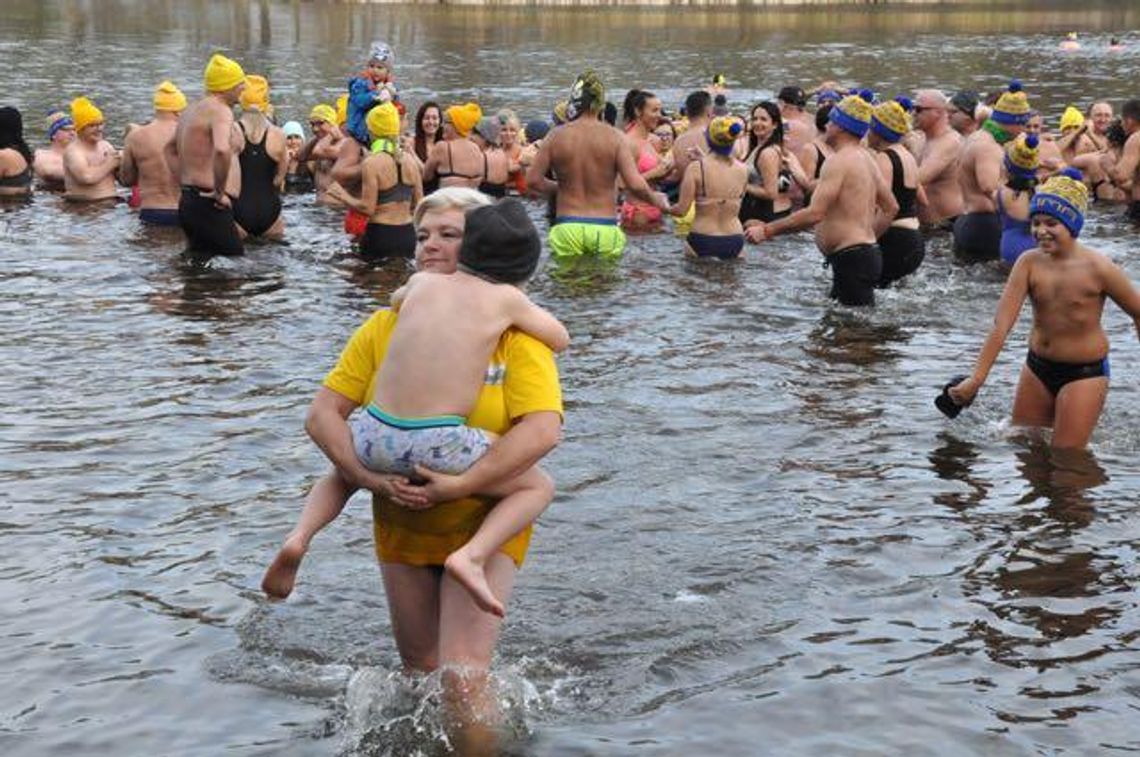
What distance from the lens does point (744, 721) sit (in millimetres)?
6289

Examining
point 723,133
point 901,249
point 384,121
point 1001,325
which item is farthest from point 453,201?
point 723,133

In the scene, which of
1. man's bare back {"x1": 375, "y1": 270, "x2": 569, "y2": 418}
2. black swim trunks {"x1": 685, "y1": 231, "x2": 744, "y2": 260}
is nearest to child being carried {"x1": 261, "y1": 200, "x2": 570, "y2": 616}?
man's bare back {"x1": 375, "y1": 270, "x2": 569, "y2": 418}

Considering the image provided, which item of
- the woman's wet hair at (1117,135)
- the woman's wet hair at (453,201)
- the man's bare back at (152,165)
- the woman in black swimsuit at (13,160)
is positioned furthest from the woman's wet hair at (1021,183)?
the woman in black swimsuit at (13,160)

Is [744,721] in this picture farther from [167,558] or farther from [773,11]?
[773,11]

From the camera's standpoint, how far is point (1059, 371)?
9.29 m

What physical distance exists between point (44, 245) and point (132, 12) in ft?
167

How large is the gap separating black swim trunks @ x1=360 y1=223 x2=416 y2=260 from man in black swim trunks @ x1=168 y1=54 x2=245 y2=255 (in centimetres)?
114

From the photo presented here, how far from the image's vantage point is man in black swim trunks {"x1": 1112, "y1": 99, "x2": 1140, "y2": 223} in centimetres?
1761

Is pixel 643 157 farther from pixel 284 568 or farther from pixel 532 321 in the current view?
pixel 284 568

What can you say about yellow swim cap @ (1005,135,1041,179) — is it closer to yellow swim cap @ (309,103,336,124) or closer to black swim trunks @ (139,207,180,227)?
black swim trunks @ (139,207,180,227)

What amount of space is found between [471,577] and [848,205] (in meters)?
7.81

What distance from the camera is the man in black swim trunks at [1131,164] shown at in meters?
17.6

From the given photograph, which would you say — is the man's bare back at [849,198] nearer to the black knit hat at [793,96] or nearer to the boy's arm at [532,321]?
the black knit hat at [793,96]

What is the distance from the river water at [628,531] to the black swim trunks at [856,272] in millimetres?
220
